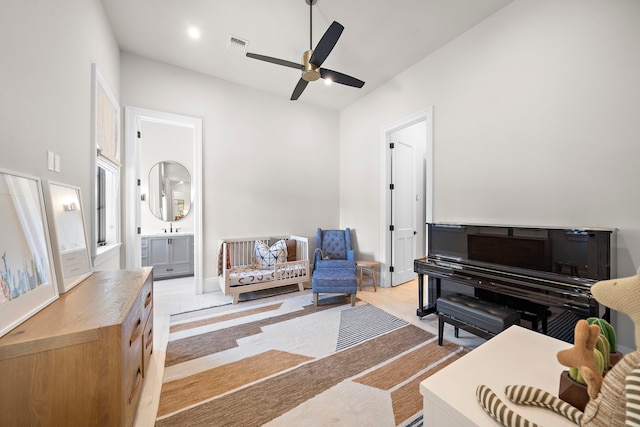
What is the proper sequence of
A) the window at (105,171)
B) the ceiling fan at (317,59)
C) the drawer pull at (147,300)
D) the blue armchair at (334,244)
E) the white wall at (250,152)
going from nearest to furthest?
1. the drawer pull at (147,300)
2. the ceiling fan at (317,59)
3. the window at (105,171)
4. the white wall at (250,152)
5. the blue armchair at (334,244)

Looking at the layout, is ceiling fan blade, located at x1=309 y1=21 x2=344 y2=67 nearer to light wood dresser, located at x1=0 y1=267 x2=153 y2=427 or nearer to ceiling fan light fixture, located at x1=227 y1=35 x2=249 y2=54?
ceiling fan light fixture, located at x1=227 y1=35 x2=249 y2=54

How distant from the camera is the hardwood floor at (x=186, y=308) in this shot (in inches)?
64.3

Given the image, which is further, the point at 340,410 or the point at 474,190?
the point at 474,190

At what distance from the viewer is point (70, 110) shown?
1.74 m

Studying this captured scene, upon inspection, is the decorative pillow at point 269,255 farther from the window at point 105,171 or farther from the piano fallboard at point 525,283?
the piano fallboard at point 525,283

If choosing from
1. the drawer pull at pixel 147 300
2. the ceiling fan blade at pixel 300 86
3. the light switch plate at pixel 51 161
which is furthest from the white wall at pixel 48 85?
the ceiling fan blade at pixel 300 86

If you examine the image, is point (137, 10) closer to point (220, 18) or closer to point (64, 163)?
point (220, 18)

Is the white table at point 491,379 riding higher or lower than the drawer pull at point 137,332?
higher

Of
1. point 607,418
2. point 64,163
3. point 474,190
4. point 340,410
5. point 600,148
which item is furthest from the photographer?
point 474,190

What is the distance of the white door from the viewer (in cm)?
388

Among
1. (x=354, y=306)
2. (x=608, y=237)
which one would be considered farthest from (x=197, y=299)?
(x=608, y=237)

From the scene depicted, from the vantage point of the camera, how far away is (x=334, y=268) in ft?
11.1

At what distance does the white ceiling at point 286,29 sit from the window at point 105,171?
34.7 inches

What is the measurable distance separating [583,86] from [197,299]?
4673 mm
